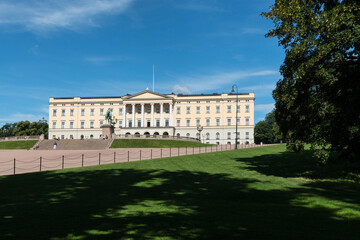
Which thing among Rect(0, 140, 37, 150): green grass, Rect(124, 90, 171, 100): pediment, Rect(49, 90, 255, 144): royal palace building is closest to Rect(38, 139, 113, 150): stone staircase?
Rect(0, 140, 37, 150): green grass

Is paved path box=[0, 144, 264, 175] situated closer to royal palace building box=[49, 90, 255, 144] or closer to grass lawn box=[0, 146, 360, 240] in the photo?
grass lawn box=[0, 146, 360, 240]

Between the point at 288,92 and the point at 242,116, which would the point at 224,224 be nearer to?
the point at 288,92

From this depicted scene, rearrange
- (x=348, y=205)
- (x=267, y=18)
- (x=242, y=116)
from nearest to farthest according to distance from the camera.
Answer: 1. (x=348, y=205)
2. (x=267, y=18)
3. (x=242, y=116)

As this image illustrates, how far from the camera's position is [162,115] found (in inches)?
3814

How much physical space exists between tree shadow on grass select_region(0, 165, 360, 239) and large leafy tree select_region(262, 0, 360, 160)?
624 centimetres

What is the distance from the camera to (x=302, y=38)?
15.9 m

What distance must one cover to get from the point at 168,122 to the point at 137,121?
11053 mm

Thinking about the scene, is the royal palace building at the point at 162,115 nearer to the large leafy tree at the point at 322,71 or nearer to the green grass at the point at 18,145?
the green grass at the point at 18,145

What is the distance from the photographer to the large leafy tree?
45.3ft

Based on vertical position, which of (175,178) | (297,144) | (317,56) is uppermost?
(317,56)

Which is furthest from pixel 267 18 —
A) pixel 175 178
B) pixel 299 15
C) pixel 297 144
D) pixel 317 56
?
pixel 175 178

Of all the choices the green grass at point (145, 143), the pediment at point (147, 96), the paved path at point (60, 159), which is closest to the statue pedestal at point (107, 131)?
the green grass at point (145, 143)

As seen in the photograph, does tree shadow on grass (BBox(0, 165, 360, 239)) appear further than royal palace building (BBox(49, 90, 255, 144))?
No

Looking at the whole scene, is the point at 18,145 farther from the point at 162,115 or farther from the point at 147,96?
the point at 162,115
